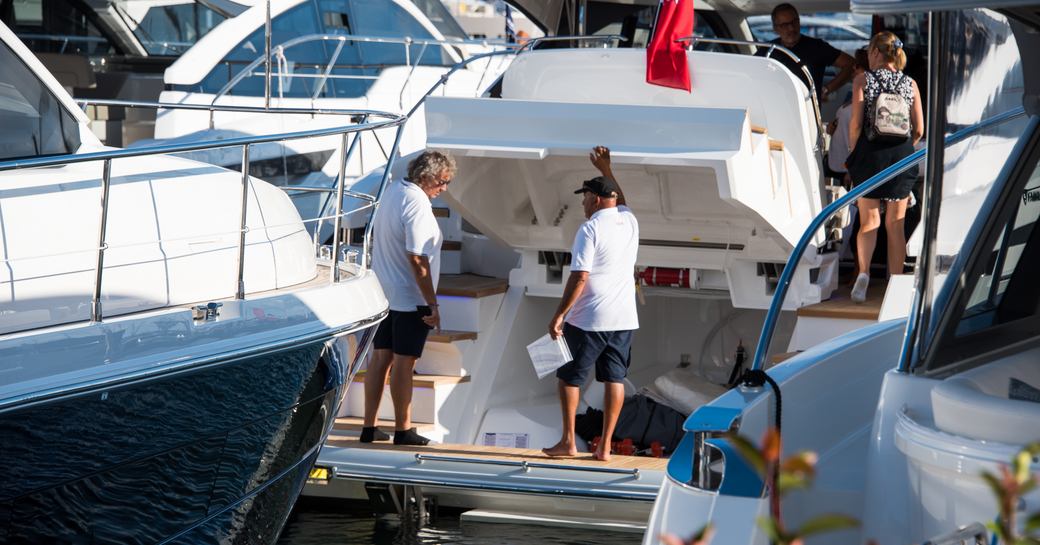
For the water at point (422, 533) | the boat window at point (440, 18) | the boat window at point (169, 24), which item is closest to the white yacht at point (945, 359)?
the water at point (422, 533)

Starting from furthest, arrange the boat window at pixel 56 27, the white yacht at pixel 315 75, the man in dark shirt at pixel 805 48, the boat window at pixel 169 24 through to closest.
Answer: the boat window at pixel 169 24 → the boat window at pixel 56 27 → the white yacht at pixel 315 75 → the man in dark shirt at pixel 805 48

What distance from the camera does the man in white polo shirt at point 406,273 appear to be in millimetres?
6027

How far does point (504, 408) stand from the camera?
7039 mm

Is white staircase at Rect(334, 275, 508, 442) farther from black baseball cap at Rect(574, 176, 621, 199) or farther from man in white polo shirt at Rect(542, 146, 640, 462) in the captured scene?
black baseball cap at Rect(574, 176, 621, 199)

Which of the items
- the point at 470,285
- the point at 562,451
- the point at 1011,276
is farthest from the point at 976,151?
the point at 470,285

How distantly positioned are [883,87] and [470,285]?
2.36 m

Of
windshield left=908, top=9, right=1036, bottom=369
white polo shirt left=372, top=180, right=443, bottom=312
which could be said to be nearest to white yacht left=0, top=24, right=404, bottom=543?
white polo shirt left=372, top=180, right=443, bottom=312

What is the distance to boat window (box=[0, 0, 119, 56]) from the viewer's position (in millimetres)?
13094

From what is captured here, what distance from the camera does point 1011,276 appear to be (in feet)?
10.2

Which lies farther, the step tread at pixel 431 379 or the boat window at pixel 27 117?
the step tread at pixel 431 379

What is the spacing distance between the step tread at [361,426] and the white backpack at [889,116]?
268cm

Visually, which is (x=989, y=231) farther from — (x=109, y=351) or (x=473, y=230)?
(x=473, y=230)

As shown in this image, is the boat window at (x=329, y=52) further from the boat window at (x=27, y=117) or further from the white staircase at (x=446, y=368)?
the boat window at (x=27, y=117)

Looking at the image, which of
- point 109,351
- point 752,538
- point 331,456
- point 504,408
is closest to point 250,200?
point 109,351
